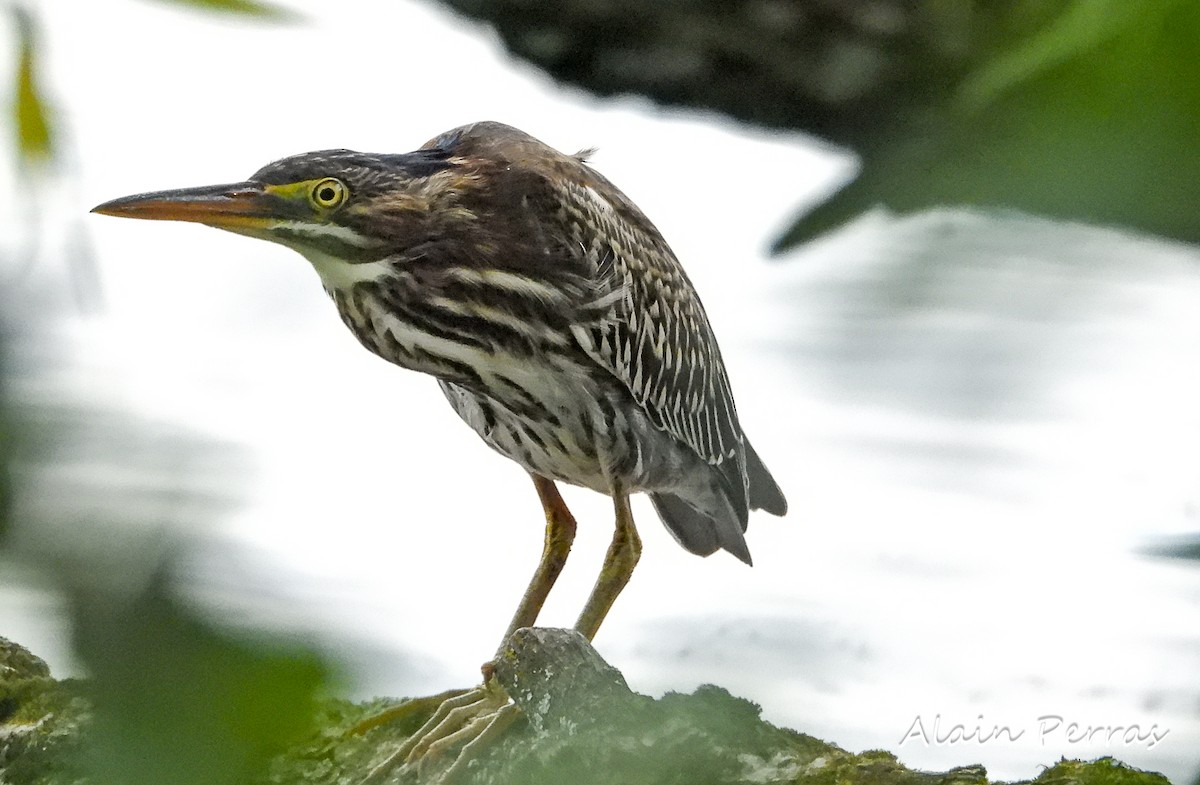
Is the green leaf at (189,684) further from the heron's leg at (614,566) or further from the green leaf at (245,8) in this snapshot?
the heron's leg at (614,566)

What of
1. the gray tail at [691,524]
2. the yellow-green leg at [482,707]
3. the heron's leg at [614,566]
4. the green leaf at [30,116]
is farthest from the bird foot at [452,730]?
the green leaf at [30,116]

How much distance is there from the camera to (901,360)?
24 cm

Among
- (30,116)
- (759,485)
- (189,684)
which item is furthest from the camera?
(759,485)

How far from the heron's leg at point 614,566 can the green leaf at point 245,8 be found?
4.13ft

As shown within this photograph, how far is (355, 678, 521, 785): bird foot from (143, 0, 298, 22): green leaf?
71 cm

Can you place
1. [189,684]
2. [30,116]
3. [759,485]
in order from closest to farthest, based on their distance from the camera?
[189,684]
[30,116]
[759,485]

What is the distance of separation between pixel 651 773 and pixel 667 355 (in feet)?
4.50

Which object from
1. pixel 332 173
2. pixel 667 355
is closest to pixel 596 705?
pixel 332 173

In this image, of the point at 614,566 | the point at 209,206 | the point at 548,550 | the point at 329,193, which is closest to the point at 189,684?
the point at 209,206

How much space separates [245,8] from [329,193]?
843 millimetres

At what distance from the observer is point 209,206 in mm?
991

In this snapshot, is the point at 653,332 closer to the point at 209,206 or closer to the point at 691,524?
the point at 691,524

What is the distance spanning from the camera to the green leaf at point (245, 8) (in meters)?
0.38

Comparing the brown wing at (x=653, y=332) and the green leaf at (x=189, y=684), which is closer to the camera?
the green leaf at (x=189, y=684)
